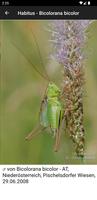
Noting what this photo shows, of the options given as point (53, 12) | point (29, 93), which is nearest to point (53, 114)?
point (29, 93)

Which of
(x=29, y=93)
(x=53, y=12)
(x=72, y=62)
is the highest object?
(x=53, y=12)

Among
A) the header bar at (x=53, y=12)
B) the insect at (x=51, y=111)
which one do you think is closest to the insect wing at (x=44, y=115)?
the insect at (x=51, y=111)

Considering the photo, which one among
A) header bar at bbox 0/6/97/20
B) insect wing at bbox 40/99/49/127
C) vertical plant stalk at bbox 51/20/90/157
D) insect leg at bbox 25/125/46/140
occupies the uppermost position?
header bar at bbox 0/6/97/20

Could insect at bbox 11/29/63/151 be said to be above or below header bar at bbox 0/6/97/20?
below

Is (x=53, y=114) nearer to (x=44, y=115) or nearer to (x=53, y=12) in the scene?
(x=44, y=115)

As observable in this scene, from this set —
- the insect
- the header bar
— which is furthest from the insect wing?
the header bar

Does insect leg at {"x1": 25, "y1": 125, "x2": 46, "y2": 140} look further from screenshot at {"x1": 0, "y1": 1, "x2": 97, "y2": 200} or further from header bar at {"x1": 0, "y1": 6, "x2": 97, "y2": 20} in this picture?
header bar at {"x1": 0, "y1": 6, "x2": 97, "y2": 20}

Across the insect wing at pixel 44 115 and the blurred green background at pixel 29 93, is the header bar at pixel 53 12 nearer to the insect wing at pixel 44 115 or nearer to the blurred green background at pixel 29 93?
the blurred green background at pixel 29 93
